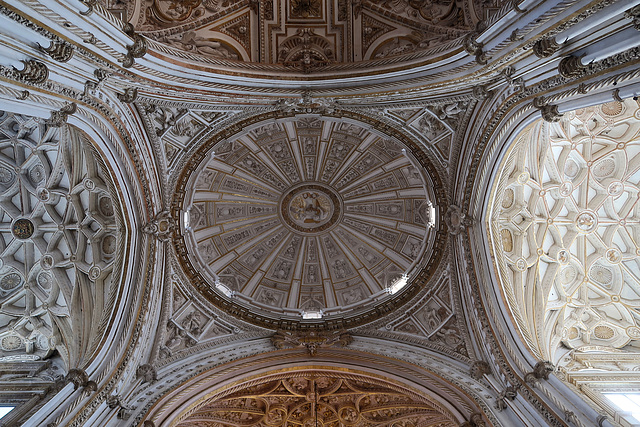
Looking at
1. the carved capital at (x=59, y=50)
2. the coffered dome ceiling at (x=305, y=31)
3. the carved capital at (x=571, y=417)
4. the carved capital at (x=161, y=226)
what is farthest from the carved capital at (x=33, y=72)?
the carved capital at (x=571, y=417)

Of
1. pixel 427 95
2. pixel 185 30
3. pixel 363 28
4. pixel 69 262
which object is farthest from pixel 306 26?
pixel 69 262

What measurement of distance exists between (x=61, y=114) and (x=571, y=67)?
11.0 meters

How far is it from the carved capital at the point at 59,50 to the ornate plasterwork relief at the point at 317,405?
1202 centimetres

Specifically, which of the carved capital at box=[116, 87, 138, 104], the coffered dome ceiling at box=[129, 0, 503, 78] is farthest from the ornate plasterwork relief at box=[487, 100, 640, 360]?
the carved capital at box=[116, 87, 138, 104]

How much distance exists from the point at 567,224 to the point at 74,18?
15569 mm

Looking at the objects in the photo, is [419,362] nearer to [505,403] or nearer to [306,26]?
[505,403]

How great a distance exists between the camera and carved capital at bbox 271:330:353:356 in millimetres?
16797

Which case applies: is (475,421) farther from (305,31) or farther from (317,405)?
(305,31)

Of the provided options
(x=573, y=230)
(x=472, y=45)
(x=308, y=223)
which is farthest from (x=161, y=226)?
(x=573, y=230)

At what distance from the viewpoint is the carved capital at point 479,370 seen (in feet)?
45.6

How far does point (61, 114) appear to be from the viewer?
1005 cm

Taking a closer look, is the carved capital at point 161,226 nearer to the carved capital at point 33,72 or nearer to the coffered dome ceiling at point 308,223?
the coffered dome ceiling at point 308,223

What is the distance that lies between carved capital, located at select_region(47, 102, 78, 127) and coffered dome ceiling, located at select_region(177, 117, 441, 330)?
7275 mm

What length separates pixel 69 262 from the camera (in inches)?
587
